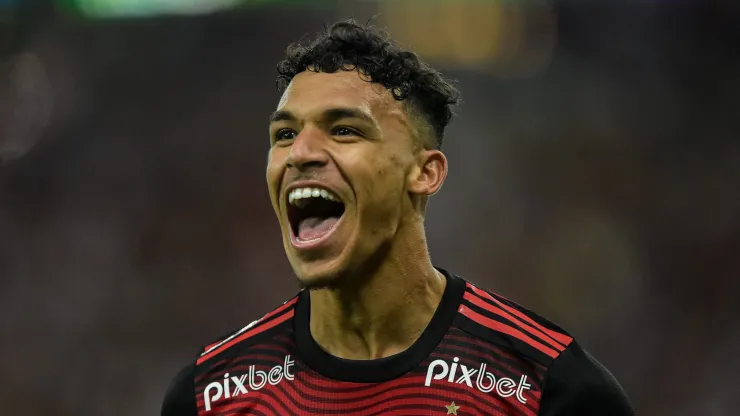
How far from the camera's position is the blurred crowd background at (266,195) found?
500 centimetres

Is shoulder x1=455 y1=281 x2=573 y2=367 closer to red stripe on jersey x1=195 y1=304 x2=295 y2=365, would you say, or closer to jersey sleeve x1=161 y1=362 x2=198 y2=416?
red stripe on jersey x1=195 y1=304 x2=295 y2=365

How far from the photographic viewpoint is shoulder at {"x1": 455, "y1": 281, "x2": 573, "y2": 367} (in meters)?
2.58

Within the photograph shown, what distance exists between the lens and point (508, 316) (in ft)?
8.92

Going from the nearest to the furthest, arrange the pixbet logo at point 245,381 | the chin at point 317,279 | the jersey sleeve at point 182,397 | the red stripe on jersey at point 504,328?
the chin at point 317,279 < the red stripe on jersey at point 504,328 < the pixbet logo at point 245,381 < the jersey sleeve at point 182,397

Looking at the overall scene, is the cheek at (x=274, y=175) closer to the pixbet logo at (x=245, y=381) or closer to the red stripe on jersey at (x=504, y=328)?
the pixbet logo at (x=245, y=381)

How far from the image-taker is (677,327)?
5.00 metres

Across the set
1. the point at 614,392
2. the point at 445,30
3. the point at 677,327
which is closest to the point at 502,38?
the point at 445,30

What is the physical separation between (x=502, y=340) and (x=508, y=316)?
13 centimetres

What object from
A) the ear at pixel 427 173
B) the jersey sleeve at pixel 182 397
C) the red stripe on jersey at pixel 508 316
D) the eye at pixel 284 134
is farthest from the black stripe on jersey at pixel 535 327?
the jersey sleeve at pixel 182 397

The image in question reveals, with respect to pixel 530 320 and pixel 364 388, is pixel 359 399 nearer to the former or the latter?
pixel 364 388

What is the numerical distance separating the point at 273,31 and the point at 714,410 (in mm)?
3185

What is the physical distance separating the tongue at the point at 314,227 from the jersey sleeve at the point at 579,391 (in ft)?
2.32

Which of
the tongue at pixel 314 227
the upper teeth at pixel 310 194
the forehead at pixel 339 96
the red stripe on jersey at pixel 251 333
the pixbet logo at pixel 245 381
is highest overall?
the forehead at pixel 339 96

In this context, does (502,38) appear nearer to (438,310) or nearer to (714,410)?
(714,410)
